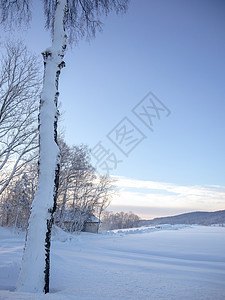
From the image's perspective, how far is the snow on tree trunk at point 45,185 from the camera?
8.40 ft

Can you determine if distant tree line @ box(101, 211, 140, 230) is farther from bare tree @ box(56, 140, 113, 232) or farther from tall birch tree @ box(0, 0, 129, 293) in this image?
tall birch tree @ box(0, 0, 129, 293)

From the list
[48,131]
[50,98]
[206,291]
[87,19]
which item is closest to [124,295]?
[206,291]

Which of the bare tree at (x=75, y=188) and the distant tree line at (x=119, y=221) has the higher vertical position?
the bare tree at (x=75, y=188)

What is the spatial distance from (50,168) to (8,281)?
1855 mm

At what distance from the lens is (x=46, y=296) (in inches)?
84.2

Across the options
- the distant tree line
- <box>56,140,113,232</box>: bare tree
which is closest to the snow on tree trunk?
<box>56,140,113,232</box>: bare tree

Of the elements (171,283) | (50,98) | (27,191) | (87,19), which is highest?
(87,19)

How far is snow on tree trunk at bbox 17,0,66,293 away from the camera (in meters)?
2.56

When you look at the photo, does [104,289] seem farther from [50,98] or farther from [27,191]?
[27,191]

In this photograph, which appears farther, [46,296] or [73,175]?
[73,175]

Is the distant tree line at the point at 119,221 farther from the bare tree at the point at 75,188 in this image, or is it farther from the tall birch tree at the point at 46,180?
the tall birch tree at the point at 46,180

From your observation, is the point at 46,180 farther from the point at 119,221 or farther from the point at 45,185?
the point at 119,221

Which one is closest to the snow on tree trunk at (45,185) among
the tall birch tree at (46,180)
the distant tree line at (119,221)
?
the tall birch tree at (46,180)

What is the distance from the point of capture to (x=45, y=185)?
2891 millimetres
